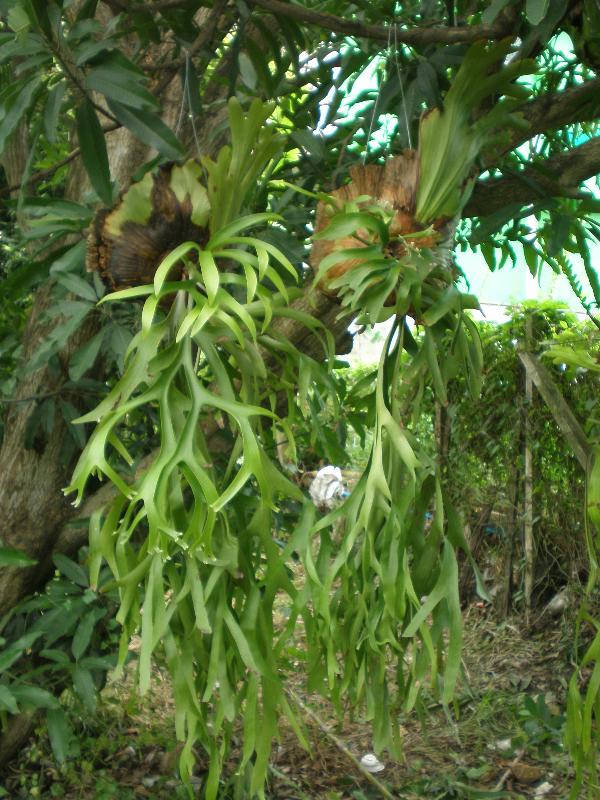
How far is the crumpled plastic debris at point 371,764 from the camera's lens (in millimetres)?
2170

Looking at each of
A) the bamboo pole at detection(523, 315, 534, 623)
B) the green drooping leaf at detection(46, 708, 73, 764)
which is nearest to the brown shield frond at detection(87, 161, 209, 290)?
the green drooping leaf at detection(46, 708, 73, 764)

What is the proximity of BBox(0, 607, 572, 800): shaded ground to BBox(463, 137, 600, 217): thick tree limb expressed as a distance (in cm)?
106

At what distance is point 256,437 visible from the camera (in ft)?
2.84

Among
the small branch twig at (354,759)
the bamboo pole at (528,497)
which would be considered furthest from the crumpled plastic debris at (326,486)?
the small branch twig at (354,759)

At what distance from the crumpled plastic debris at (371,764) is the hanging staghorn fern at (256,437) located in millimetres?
1334

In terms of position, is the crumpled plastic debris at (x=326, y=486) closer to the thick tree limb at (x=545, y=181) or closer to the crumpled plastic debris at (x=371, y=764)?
the crumpled plastic debris at (x=371, y=764)

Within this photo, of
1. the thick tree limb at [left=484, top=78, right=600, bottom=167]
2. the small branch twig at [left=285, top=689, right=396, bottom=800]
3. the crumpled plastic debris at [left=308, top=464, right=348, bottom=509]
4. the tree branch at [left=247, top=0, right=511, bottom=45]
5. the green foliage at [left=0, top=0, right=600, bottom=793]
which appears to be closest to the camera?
the green foliage at [left=0, top=0, right=600, bottom=793]

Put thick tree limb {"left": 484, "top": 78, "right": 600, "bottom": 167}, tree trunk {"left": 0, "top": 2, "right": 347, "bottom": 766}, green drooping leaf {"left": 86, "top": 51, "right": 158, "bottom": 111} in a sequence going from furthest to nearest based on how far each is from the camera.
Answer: tree trunk {"left": 0, "top": 2, "right": 347, "bottom": 766} → thick tree limb {"left": 484, "top": 78, "right": 600, "bottom": 167} → green drooping leaf {"left": 86, "top": 51, "right": 158, "bottom": 111}

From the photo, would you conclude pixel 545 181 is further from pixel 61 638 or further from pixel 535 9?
pixel 61 638

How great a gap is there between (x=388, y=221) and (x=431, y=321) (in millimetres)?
111

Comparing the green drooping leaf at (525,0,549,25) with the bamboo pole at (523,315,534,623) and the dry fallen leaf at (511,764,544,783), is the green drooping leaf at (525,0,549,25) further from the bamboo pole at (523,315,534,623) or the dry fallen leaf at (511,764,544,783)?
the bamboo pole at (523,315,534,623)

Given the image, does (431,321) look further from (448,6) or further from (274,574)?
(448,6)

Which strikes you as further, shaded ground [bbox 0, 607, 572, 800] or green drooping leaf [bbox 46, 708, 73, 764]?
shaded ground [bbox 0, 607, 572, 800]

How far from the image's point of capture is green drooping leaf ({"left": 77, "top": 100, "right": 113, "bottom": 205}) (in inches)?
40.8
